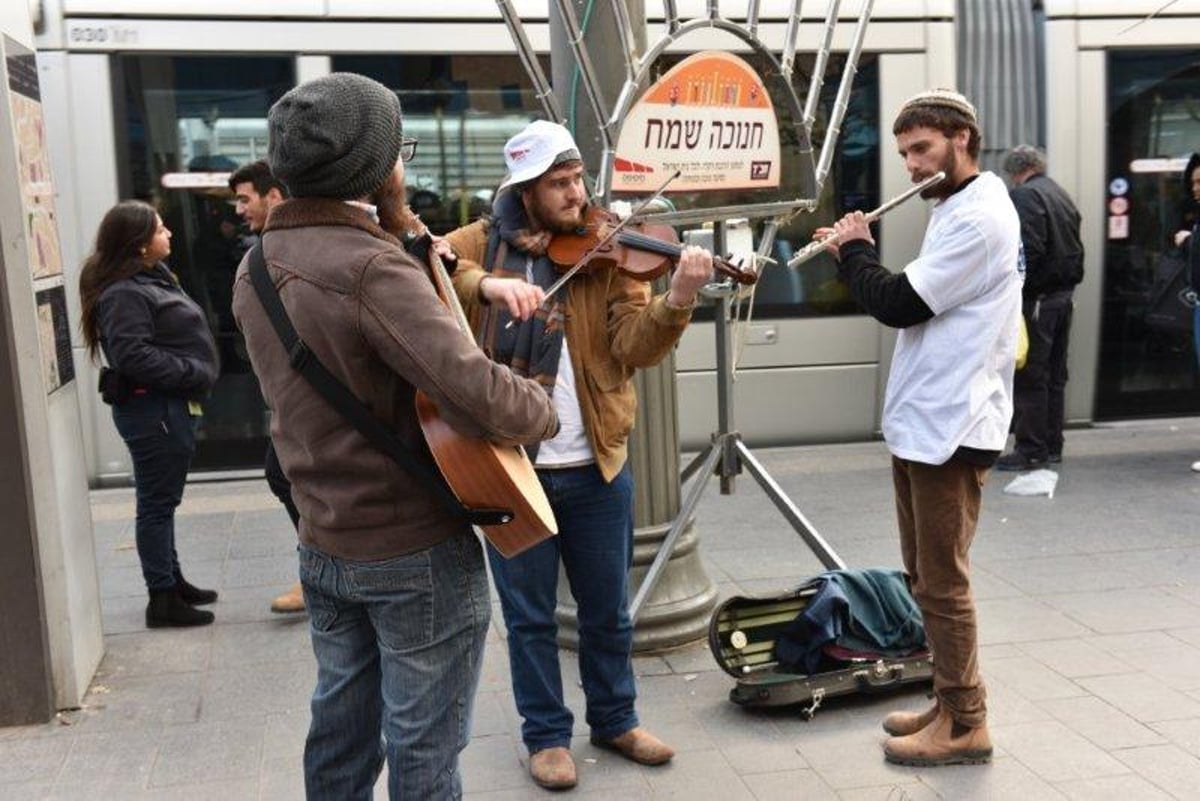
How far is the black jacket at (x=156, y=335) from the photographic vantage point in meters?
4.72

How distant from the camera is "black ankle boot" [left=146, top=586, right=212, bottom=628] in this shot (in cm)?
499

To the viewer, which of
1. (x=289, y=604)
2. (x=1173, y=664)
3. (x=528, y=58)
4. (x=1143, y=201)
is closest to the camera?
(x=528, y=58)

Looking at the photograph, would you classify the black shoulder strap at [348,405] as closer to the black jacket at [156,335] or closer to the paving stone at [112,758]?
the paving stone at [112,758]

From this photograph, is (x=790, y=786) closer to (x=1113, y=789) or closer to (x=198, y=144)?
(x=1113, y=789)

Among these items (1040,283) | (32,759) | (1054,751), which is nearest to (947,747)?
(1054,751)

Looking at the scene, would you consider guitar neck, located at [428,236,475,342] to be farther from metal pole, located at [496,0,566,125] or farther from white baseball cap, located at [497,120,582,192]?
metal pole, located at [496,0,566,125]

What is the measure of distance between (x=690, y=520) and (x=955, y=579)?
4.10 ft

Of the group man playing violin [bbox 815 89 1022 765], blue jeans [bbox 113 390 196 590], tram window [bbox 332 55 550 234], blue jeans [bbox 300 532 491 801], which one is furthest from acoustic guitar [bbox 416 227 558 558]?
tram window [bbox 332 55 550 234]

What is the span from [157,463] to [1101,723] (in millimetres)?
3508

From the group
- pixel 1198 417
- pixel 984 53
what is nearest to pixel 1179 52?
pixel 984 53

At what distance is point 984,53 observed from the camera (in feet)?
25.5

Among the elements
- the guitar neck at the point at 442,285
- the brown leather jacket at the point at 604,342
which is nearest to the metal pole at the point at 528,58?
the brown leather jacket at the point at 604,342

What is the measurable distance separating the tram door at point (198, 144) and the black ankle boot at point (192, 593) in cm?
227

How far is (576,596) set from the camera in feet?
11.7
